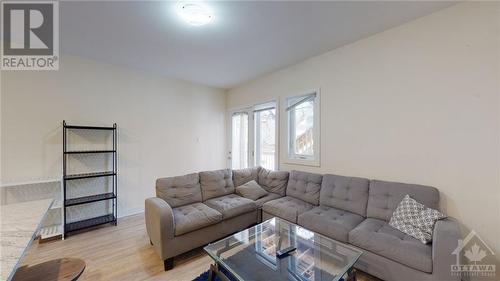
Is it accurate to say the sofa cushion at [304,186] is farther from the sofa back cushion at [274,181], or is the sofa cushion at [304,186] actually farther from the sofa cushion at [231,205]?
the sofa cushion at [231,205]

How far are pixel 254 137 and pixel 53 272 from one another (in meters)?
3.54

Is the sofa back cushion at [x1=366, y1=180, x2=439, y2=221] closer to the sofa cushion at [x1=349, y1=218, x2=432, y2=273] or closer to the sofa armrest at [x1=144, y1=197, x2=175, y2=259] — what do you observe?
the sofa cushion at [x1=349, y1=218, x2=432, y2=273]

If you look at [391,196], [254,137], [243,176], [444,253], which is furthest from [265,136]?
[444,253]

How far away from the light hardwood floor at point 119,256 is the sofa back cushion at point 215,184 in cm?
80

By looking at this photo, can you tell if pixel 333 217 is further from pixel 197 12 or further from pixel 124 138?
pixel 124 138

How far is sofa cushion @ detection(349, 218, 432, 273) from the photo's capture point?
161cm

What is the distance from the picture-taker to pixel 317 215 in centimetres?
236

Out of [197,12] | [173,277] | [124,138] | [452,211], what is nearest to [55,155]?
[124,138]

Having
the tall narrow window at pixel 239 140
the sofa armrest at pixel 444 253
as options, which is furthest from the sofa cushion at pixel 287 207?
the tall narrow window at pixel 239 140

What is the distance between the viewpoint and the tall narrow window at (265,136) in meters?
4.07

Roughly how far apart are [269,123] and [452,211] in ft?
9.56

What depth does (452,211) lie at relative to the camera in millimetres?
2043

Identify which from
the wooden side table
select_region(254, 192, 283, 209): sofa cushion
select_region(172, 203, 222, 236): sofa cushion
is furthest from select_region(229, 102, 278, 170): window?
the wooden side table

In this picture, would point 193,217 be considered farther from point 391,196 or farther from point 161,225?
point 391,196
